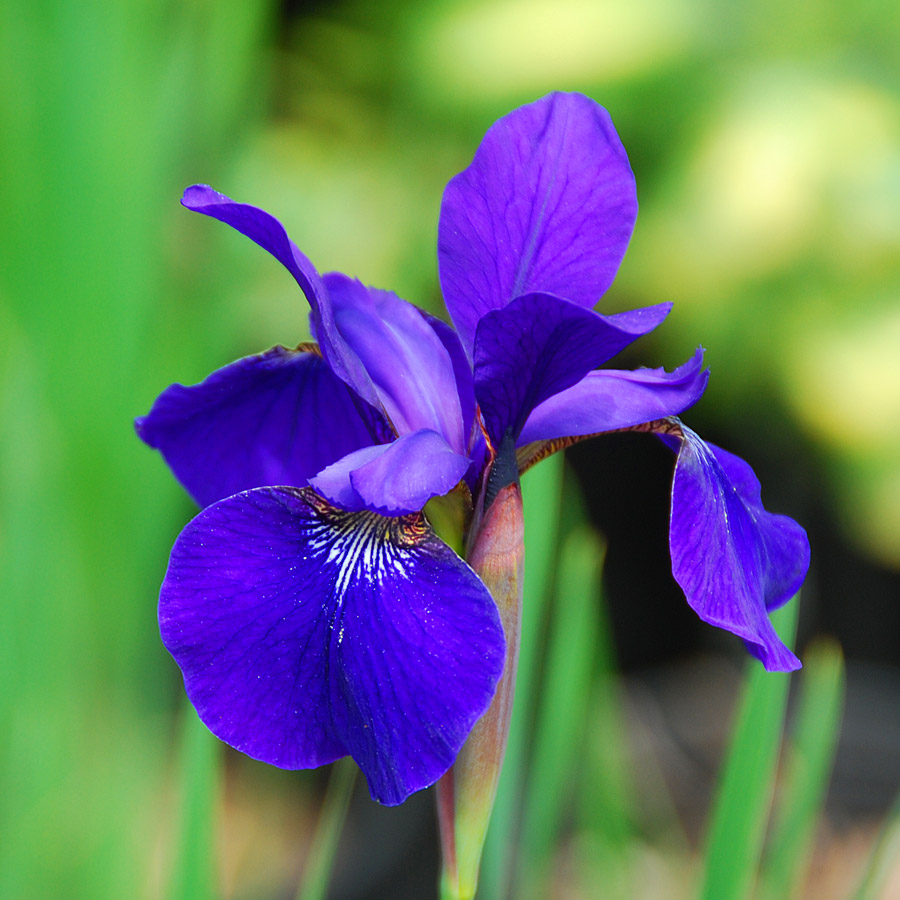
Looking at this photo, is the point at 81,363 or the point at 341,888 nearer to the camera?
the point at 81,363

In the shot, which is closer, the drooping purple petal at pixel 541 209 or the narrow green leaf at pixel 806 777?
the drooping purple petal at pixel 541 209

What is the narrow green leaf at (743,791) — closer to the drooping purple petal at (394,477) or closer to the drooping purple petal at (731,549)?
the drooping purple petal at (731,549)

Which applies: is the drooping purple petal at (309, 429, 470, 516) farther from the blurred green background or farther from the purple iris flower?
the blurred green background

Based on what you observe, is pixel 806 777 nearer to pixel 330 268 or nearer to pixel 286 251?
pixel 286 251

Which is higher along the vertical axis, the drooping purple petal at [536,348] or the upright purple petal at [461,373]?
the drooping purple petal at [536,348]

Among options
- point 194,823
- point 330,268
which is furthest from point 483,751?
point 330,268

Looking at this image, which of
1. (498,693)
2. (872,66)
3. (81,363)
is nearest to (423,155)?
(872,66)

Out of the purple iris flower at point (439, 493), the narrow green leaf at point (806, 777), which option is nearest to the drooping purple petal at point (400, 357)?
the purple iris flower at point (439, 493)

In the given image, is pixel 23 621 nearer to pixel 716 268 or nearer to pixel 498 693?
pixel 498 693
